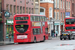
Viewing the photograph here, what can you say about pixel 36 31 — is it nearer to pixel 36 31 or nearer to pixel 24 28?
pixel 36 31

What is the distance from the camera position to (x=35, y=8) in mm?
66188

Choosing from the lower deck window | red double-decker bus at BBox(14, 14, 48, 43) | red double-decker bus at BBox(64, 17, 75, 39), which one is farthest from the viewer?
red double-decker bus at BBox(64, 17, 75, 39)

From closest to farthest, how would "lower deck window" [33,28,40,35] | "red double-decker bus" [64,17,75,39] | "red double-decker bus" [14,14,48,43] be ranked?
"red double-decker bus" [14,14,48,43]
"lower deck window" [33,28,40,35]
"red double-decker bus" [64,17,75,39]

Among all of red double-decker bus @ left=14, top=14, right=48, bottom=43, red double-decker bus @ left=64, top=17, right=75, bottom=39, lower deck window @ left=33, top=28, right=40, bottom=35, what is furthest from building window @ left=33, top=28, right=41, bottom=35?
red double-decker bus @ left=64, top=17, right=75, bottom=39

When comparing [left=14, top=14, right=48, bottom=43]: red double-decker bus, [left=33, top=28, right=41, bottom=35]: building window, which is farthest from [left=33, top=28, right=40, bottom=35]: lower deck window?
[left=14, top=14, right=48, bottom=43]: red double-decker bus

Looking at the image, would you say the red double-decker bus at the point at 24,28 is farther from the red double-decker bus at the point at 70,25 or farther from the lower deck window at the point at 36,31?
the red double-decker bus at the point at 70,25

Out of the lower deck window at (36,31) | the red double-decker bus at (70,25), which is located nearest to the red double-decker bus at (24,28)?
the lower deck window at (36,31)

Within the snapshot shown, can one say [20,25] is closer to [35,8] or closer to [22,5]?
[22,5]

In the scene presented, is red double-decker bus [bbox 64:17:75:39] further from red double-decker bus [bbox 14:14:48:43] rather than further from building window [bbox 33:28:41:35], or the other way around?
red double-decker bus [bbox 14:14:48:43]

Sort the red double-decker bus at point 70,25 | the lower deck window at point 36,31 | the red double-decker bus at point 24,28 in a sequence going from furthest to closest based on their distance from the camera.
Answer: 1. the red double-decker bus at point 70,25
2. the lower deck window at point 36,31
3. the red double-decker bus at point 24,28

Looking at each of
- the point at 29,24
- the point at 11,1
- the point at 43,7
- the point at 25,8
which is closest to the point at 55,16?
the point at 43,7

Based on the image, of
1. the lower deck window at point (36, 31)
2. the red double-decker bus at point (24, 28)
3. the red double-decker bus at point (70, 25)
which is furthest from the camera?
the red double-decker bus at point (70, 25)

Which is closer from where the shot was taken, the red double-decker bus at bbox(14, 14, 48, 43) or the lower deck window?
the red double-decker bus at bbox(14, 14, 48, 43)

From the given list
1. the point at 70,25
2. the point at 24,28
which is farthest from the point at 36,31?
the point at 70,25
